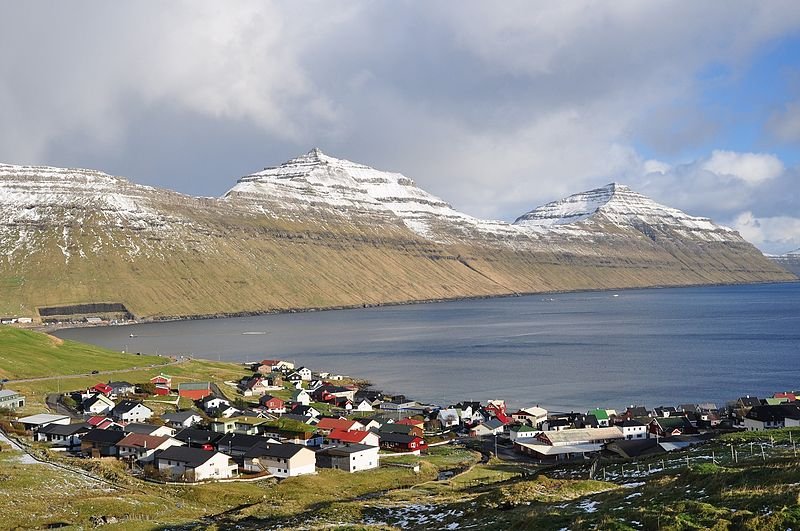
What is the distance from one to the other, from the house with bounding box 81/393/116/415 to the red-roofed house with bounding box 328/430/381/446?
28.9 metres

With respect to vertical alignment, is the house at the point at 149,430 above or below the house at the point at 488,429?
above

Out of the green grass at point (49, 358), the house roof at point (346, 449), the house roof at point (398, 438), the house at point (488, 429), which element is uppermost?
the green grass at point (49, 358)

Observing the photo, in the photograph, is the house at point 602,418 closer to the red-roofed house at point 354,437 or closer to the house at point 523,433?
the house at point 523,433

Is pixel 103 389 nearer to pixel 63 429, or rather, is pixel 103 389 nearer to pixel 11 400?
pixel 11 400

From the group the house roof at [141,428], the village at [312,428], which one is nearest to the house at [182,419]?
the village at [312,428]

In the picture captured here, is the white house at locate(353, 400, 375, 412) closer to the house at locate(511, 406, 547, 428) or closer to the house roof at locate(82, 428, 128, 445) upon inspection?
the house at locate(511, 406, 547, 428)

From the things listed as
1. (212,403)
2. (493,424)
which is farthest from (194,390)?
(493,424)

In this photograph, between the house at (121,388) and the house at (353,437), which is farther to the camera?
the house at (121,388)

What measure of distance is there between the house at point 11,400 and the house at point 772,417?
7241 centimetres

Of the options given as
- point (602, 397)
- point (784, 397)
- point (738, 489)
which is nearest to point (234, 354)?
point (602, 397)

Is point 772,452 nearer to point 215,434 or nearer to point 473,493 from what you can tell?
point 473,493

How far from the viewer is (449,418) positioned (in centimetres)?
8369

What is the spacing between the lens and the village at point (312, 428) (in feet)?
185

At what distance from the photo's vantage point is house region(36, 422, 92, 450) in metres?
63.2
